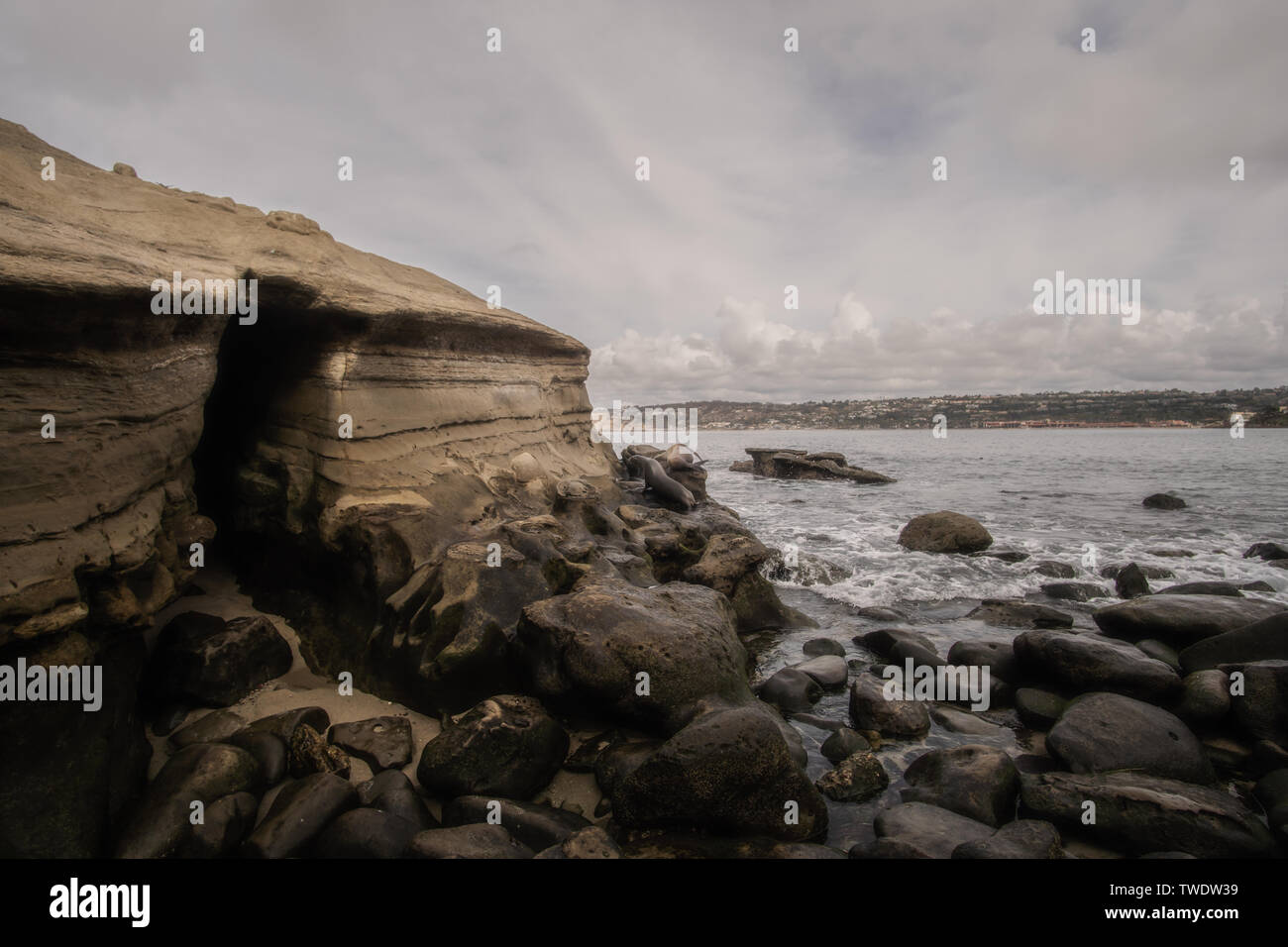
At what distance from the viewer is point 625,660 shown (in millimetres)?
4832

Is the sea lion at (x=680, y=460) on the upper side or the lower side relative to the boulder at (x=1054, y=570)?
upper

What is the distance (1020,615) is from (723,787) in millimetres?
7811

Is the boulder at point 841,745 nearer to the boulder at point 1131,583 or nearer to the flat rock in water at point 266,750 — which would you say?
the flat rock in water at point 266,750

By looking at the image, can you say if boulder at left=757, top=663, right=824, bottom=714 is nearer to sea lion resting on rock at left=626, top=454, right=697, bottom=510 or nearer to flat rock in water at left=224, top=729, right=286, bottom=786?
flat rock in water at left=224, top=729, right=286, bottom=786

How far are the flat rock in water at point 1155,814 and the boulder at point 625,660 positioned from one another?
2540mm

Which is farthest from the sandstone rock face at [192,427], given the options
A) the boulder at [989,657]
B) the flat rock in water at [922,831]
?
the boulder at [989,657]

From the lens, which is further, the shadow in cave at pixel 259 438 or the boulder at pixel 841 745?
the shadow in cave at pixel 259 438

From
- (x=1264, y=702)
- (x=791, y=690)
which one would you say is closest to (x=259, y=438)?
(x=791, y=690)

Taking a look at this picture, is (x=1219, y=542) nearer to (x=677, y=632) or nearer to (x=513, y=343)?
(x=677, y=632)

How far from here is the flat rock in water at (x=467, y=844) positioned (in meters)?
3.34

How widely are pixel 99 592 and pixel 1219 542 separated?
21.8 meters

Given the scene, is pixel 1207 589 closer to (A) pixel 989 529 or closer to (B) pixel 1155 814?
(A) pixel 989 529

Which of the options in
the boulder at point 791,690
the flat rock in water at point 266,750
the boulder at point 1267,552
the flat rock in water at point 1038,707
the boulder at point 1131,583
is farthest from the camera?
the boulder at point 1267,552
